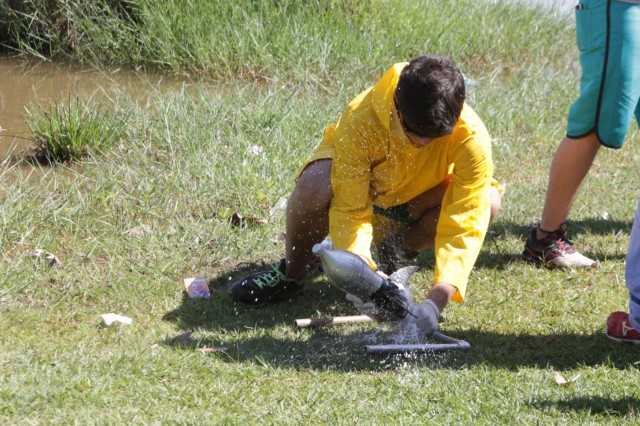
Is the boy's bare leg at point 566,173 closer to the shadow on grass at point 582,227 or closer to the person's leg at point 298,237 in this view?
the shadow on grass at point 582,227

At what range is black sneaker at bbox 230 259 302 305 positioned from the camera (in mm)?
3803

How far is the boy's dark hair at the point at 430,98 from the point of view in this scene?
117 inches

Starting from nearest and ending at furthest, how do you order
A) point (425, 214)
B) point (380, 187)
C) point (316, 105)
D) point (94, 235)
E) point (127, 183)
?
1. point (380, 187)
2. point (425, 214)
3. point (94, 235)
4. point (127, 183)
5. point (316, 105)

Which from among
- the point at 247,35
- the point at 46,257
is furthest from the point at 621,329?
the point at 247,35

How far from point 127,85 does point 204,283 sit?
295 centimetres

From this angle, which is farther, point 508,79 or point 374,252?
point 508,79

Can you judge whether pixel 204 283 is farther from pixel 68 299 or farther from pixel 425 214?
pixel 425 214

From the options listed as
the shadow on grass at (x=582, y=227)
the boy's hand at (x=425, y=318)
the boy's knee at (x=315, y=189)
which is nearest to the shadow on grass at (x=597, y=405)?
the boy's hand at (x=425, y=318)

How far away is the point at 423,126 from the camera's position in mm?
3000

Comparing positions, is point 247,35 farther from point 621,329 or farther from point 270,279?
point 621,329

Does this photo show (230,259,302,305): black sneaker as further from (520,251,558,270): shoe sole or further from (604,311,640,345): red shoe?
(604,311,640,345): red shoe

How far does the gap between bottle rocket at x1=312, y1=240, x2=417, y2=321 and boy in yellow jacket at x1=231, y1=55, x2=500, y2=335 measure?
88 millimetres

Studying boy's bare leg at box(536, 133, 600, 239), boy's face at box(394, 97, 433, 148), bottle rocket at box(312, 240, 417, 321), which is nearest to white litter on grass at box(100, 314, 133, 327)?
bottle rocket at box(312, 240, 417, 321)

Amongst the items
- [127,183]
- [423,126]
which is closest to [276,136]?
[127,183]
